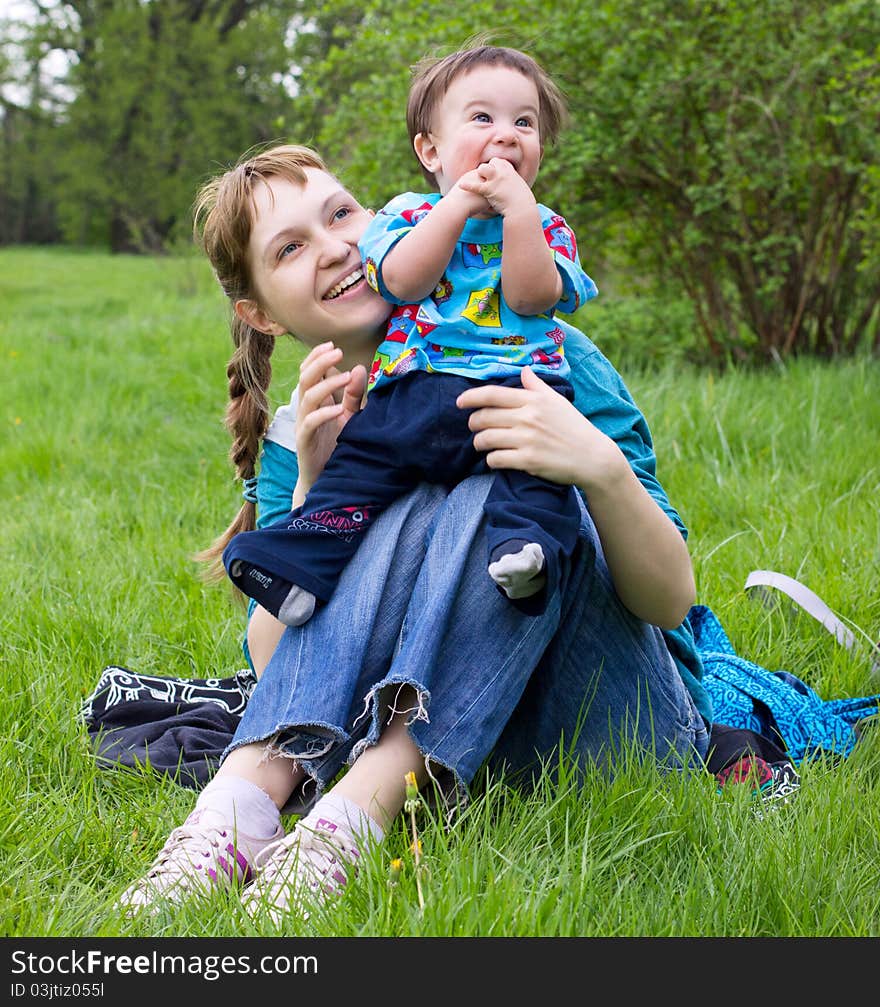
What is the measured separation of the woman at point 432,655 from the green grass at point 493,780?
0.09 m

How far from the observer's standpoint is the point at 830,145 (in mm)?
5375

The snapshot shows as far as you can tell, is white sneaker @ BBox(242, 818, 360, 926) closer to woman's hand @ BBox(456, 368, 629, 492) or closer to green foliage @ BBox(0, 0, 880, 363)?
woman's hand @ BBox(456, 368, 629, 492)

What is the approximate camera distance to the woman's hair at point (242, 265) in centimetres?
212

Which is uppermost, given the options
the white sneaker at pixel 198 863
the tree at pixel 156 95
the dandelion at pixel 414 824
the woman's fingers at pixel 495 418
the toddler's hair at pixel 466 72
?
the tree at pixel 156 95

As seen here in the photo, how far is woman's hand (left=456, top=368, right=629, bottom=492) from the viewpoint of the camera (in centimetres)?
168

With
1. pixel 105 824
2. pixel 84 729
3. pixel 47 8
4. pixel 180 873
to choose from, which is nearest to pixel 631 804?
pixel 180 873

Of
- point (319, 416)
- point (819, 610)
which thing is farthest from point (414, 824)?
point (819, 610)

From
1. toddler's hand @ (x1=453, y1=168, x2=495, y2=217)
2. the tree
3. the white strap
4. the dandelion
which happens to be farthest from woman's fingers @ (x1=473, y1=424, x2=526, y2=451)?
the tree

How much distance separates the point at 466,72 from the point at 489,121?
10 cm

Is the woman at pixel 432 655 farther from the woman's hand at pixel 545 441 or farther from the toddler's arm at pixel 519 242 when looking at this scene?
the toddler's arm at pixel 519 242

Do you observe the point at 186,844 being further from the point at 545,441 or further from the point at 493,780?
the point at 545,441

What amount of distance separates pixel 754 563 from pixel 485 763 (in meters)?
1.52

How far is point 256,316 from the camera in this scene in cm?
224

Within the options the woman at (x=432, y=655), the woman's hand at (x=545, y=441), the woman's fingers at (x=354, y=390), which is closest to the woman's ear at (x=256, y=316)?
the woman at (x=432, y=655)
